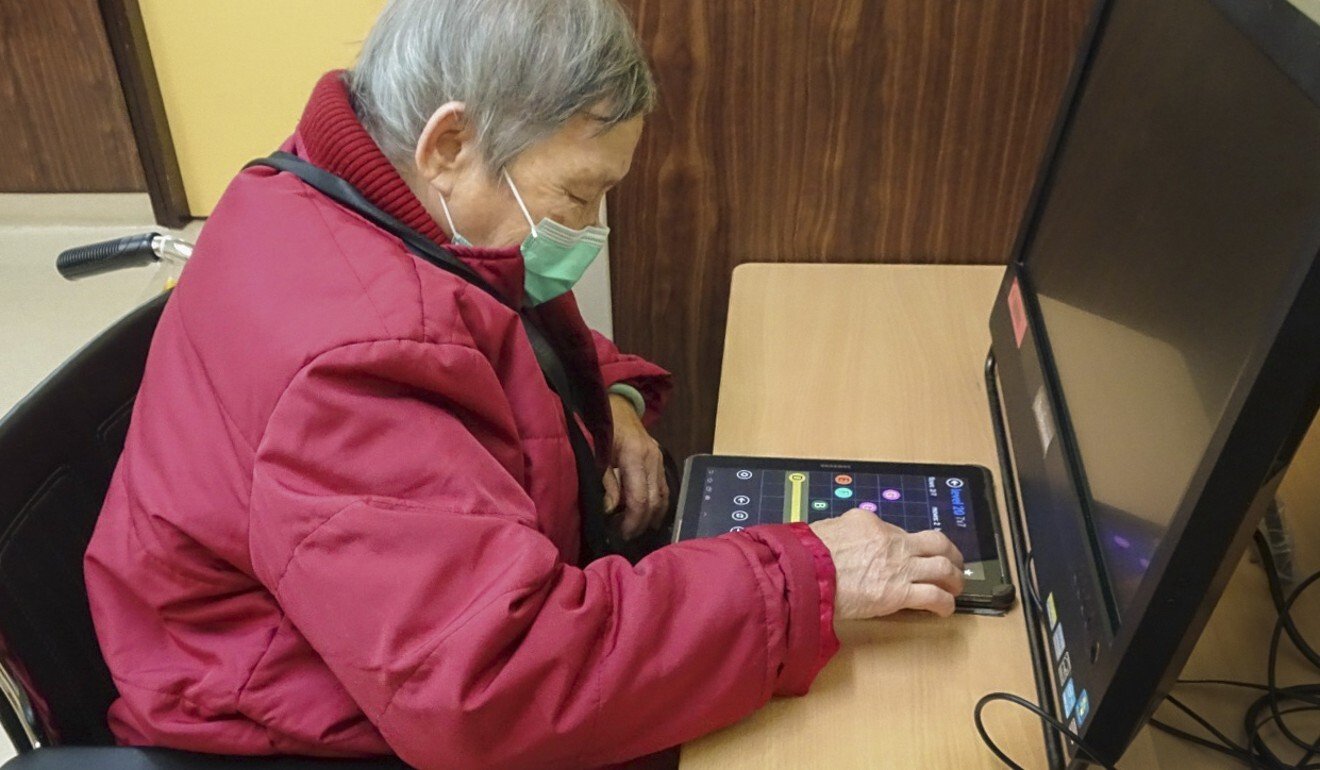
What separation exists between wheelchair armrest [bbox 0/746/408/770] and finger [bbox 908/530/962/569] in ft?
1.45

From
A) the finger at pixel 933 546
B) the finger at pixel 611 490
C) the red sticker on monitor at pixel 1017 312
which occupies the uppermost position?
the red sticker on monitor at pixel 1017 312

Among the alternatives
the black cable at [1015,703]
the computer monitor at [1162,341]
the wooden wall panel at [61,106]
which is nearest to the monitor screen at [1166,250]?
the computer monitor at [1162,341]

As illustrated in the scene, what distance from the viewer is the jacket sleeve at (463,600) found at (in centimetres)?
70

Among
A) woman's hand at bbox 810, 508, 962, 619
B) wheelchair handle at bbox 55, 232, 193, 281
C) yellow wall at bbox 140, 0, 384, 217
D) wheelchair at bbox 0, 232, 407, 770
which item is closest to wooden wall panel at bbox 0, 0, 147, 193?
yellow wall at bbox 140, 0, 384, 217

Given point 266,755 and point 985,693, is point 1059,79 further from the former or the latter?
point 266,755

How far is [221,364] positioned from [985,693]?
0.62 metres

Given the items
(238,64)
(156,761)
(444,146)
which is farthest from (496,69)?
(238,64)

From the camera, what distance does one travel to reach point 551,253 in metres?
1.02

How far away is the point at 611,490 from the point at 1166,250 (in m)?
0.66

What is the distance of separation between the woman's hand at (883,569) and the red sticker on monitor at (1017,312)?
28 cm

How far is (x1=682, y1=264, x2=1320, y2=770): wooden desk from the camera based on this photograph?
78cm

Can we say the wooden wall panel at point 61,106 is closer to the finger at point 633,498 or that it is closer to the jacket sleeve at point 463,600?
the finger at point 633,498

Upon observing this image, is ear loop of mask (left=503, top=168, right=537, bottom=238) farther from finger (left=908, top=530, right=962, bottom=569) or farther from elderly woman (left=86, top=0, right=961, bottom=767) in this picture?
finger (left=908, top=530, right=962, bottom=569)

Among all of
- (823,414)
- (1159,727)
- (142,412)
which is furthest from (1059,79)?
(142,412)
